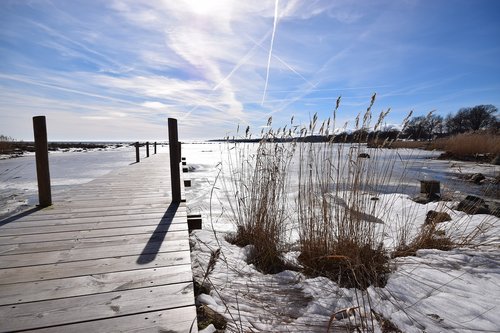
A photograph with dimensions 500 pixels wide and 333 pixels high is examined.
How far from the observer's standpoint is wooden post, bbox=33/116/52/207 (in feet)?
10.1

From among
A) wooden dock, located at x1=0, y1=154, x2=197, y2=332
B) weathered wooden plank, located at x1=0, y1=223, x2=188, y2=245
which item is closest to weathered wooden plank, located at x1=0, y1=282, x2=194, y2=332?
wooden dock, located at x1=0, y1=154, x2=197, y2=332

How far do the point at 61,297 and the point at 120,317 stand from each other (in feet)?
1.39

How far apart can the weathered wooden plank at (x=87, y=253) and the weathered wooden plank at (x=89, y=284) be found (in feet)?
0.95

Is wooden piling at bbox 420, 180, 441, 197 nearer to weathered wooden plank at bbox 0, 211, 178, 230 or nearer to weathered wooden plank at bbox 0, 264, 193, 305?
weathered wooden plank at bbox 0, 211, 178, 230

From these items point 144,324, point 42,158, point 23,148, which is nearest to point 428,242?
point 144,324

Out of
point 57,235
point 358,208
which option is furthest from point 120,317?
point 358,208

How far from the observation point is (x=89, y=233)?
7.73ft

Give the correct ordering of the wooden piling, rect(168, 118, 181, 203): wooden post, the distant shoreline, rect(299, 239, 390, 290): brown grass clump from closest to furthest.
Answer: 1. rect(299, 239, 390, 290): brown grass clump
2. rect(168, 118, 181, 203): wooden post
3. the wooden piling
4. the distant shoreline

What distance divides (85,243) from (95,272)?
592mm

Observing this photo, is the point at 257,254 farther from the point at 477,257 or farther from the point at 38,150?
the point at 38,150

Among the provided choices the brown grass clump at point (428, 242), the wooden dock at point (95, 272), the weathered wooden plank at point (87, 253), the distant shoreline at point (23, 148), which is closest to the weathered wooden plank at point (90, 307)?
the wooden dock at point (95, 272)

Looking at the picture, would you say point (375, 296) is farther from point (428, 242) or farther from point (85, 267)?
point (85, 267)

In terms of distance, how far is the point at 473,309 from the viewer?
5.93 ft

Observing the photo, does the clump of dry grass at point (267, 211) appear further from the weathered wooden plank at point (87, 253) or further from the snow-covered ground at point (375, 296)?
the weathered wooden plank at point (87, 253)
